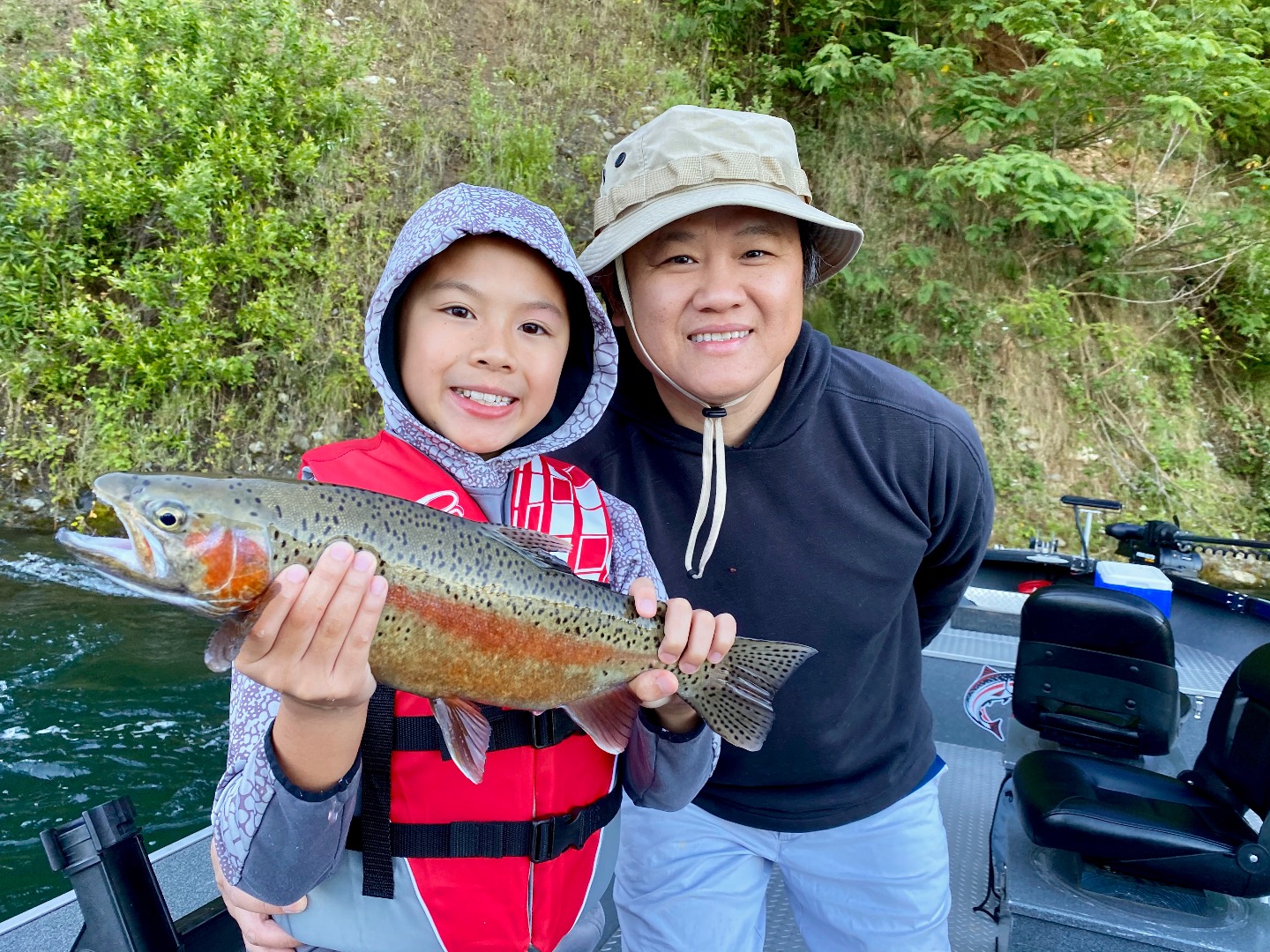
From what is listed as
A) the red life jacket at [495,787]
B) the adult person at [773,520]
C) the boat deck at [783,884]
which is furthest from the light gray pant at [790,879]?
the boat deck at [783,884]

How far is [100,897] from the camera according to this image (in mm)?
2168

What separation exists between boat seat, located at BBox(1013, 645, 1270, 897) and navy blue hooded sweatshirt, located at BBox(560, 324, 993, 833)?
790 mm

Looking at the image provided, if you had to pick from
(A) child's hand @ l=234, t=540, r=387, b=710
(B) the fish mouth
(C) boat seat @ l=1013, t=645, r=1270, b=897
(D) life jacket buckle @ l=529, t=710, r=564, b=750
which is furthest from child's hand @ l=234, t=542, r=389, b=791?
(C) boat seat @ l=1013, t=645, r=1270, b=897

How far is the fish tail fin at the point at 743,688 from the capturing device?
2029 millimetres

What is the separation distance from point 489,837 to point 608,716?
386 mm

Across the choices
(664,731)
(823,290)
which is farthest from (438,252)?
(823,290)

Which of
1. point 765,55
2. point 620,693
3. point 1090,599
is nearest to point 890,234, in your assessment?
point 765,55

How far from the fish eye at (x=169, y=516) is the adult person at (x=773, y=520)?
51.2 inches

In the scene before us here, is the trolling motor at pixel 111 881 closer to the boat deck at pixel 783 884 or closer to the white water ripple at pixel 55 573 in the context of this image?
the boat deck at pixel 783 884

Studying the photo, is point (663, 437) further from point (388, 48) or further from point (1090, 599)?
point (388, 48)

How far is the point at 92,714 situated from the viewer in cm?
579

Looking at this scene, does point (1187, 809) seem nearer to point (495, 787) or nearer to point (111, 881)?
point (495, 787)

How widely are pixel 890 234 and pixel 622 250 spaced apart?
11.7 meters

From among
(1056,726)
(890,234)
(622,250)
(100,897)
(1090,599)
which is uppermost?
(890,234)
